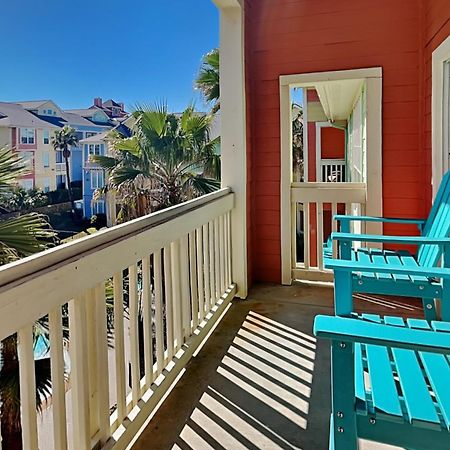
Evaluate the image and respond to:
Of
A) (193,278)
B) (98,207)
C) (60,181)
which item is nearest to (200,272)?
(193,278)

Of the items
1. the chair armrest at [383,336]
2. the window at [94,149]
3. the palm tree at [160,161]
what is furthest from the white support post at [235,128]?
the window at [94,149]

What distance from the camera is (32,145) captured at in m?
3.26

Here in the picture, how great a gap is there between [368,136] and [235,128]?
3.54ft

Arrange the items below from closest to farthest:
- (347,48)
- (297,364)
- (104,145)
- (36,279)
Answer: (36,279)
(297,364)
(347,48)
(104,145)

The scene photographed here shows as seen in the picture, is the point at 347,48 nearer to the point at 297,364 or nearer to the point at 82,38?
the point at 297,364

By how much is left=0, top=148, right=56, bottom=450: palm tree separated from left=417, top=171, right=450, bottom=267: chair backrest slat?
6.86ft

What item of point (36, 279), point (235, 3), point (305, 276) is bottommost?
point (305, 276)

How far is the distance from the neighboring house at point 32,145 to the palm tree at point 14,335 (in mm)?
139

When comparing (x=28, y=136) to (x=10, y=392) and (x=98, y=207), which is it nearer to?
(x=10, y=392)

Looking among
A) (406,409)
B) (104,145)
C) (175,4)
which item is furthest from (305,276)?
(175,4)

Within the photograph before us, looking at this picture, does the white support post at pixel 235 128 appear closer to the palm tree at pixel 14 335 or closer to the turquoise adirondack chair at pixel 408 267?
the turquoise adirondack chair at pixel 408 267

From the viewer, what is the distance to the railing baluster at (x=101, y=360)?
4.95 ft

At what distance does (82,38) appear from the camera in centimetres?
1335

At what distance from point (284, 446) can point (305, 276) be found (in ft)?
7.49
